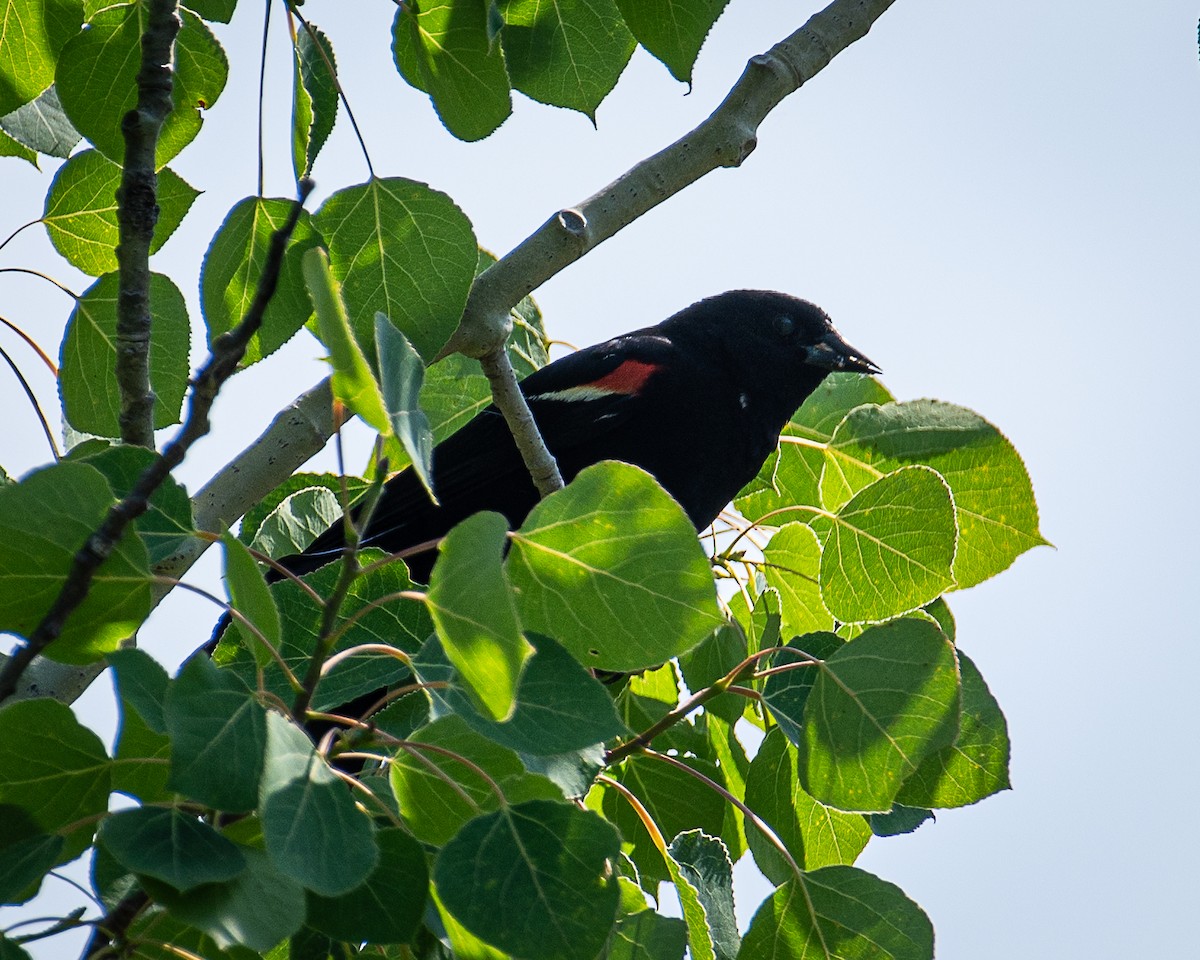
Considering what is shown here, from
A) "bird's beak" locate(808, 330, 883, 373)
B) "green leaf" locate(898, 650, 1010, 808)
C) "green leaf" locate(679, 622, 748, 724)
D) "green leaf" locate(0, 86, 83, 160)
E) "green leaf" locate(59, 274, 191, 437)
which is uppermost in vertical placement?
"bird's beak" locate(808, 330, 883, 373)

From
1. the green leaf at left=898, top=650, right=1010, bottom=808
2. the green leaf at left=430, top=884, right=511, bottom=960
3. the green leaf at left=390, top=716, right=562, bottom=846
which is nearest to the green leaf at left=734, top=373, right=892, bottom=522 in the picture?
the green leaf at left=898, top=650, right=1010, bottom=808

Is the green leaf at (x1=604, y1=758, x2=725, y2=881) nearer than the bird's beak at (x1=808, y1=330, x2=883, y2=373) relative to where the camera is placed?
Yes

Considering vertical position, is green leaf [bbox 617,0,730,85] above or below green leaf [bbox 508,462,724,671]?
above

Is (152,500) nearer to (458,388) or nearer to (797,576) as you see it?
(797,576)

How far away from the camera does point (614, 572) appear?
1.53 metres

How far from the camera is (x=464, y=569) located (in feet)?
4.24

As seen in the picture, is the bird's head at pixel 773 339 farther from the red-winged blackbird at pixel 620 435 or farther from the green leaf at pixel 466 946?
the green leaf at pixel 466 946

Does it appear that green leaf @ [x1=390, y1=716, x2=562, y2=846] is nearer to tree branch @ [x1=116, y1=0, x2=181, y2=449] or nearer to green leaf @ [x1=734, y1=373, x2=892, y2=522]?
tree branch @ [x1=116, y1=0, x2=181, y2=449]

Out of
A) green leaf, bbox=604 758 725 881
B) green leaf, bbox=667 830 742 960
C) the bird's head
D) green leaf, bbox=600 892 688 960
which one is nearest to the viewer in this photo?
green leaf, bbox=600 892 688 960

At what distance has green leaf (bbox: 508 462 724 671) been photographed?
1.51 meters

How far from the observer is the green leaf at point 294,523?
254 centimetres

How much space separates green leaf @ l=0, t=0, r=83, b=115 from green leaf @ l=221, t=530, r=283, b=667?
5.11ft

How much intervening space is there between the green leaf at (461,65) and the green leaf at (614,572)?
109 centimetres

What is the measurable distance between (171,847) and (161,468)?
0.40 meters
